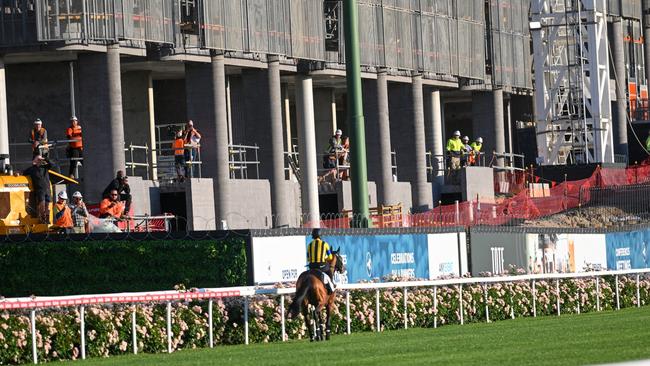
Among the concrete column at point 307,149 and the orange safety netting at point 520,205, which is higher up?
the concrete column at point 307,149

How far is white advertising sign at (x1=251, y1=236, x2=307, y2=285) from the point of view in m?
30.1

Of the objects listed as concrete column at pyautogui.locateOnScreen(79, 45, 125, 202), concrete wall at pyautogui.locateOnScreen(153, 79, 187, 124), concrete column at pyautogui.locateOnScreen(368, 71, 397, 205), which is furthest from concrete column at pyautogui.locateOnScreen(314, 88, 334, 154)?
concrete column at pyautogui.locateOnScreen(79, 45, 125, 202)

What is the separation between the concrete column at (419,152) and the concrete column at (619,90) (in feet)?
57.2

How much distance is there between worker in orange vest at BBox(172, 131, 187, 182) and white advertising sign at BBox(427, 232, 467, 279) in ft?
49.7

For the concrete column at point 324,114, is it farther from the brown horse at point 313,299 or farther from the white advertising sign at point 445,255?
the brown horse at point 313,299

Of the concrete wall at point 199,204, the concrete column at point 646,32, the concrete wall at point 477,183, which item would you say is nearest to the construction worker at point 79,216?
the concrete wall at point 199,204

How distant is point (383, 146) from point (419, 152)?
3364mm

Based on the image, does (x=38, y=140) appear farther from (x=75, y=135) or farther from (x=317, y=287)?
(x=317, y=287)

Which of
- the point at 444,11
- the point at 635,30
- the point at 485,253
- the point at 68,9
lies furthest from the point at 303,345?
the point at 635,30

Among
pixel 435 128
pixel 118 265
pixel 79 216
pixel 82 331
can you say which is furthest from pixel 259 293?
pixel 435 128

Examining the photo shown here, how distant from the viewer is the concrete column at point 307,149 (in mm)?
56625

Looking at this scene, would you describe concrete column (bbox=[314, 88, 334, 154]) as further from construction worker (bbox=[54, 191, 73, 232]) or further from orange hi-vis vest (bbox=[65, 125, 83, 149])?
construction worker (bbox=[54, 191, 73, 232])

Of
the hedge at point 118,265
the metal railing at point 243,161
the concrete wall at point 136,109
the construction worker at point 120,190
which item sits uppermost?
the concrete wall at point 136,109

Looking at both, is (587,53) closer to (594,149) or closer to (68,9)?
(594,149)
